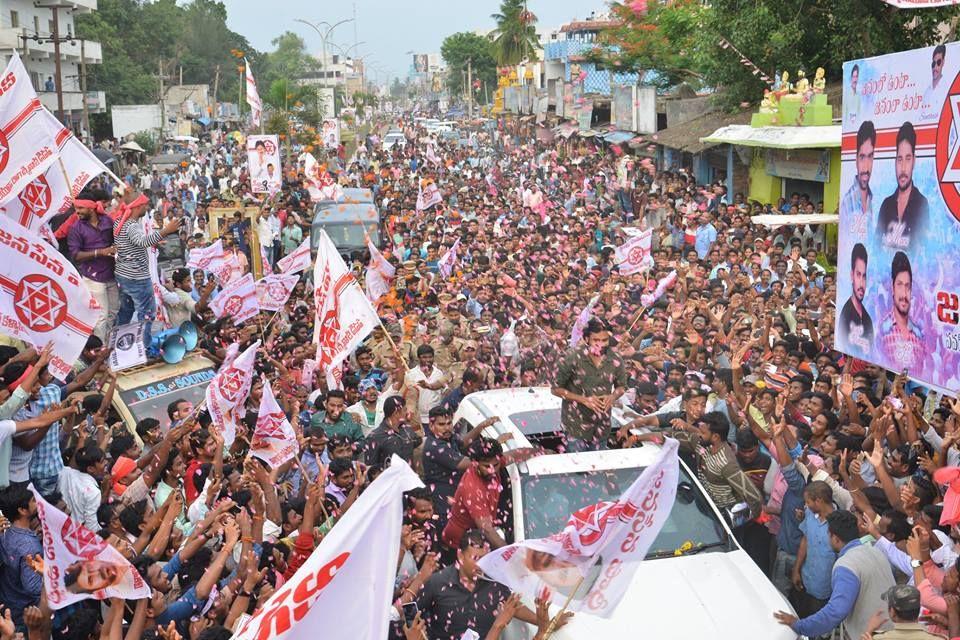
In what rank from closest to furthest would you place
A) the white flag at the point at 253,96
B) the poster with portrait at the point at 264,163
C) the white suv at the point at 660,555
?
1. the white suv at the point at 660,555
2. the poster with portrait at the point at 264,163
3. the white flag at the point at 253,96

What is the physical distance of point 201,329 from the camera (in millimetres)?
11562

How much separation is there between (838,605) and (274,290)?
832 cm

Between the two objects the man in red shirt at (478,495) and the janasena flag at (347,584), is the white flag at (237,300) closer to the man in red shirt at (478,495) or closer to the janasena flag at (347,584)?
the man in red shirt at (478,495)

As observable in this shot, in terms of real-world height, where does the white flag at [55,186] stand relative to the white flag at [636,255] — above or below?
above

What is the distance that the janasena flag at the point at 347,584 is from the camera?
389 cm

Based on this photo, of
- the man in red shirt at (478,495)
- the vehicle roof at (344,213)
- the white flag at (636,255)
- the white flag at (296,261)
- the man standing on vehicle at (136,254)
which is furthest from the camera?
the vehicle roof at (344,213)

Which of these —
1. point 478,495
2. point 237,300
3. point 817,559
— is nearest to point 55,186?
point 237,300

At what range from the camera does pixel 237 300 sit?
11.4 metres

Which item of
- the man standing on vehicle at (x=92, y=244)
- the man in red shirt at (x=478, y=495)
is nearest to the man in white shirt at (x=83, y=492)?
the man in red shirt at (x=478, y=495)

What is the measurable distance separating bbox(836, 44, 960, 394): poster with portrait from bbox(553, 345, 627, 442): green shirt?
181 cm

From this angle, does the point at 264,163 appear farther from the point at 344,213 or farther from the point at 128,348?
the point at 128,348

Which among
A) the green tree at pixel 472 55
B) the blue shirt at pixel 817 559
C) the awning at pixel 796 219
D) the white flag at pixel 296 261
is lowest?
the blue shirt at pixel 817 559

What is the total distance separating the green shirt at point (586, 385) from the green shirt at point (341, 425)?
1669 millimetres

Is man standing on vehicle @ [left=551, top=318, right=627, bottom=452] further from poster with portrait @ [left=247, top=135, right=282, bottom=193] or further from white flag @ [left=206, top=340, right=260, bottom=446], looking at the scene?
poster with portrait @ [left=247, top=135, right=282, bottom=193]
